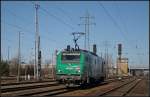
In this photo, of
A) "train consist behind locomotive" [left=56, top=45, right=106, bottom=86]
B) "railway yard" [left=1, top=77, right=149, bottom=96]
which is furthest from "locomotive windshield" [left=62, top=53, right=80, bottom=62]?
"railway yard" [left=1, top=77, right=149, bottom=96]

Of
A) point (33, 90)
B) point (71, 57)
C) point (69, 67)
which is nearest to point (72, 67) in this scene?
point (69, 67)

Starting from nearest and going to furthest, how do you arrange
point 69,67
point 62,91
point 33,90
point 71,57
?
point 62,91
point 33,90
point 69,67
point 71,57

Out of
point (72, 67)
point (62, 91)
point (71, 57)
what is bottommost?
point (62, 91)

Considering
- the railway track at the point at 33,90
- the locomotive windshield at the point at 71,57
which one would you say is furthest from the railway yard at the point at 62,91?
the locomotive windshield at the point at 71,57

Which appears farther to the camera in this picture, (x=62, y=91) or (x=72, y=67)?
(x=72, y=67)

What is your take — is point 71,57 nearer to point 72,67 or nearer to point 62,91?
point 72,67

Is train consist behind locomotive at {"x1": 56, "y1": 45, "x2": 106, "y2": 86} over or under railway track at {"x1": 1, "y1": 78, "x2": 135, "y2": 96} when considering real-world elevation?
over

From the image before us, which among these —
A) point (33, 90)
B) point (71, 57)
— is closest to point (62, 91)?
point (33, 90)

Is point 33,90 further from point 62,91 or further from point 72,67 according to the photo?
point 72,67

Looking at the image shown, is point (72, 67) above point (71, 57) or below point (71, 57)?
below

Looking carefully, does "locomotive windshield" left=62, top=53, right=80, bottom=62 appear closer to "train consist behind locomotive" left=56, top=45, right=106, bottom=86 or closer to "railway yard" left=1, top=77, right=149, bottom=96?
"train consist behind locomotive" left=56, top=45, right=106, bottom=86

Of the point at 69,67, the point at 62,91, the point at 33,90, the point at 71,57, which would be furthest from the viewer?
the point at 71,57

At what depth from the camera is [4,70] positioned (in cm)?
8838

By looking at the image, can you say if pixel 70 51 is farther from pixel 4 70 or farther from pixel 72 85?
pixel 4 70
